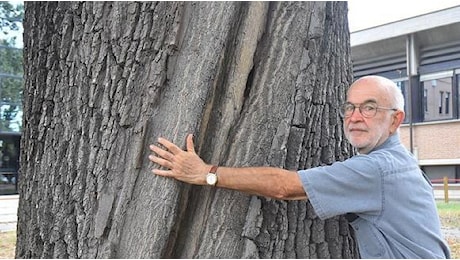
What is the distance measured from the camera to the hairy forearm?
1.87 meters

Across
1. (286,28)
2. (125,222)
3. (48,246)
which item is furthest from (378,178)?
(48,246)

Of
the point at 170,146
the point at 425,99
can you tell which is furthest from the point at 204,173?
the point at 425,99

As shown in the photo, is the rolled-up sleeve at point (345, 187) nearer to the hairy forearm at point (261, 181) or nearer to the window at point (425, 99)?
the hairy forearm at point (261, 181)

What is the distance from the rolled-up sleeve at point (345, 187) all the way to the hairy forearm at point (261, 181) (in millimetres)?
45

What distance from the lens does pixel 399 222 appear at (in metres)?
2.00

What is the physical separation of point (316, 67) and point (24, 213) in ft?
3.98

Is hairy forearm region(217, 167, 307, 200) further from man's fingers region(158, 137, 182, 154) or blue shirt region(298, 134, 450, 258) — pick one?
man's fingers region(158, 137, 182, 154)

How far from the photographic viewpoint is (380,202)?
198cm

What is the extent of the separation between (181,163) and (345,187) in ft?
1.85

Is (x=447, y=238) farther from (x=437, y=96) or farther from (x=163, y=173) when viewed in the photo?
(x=437, y=96)

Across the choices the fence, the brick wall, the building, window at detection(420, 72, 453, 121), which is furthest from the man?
the brick wall

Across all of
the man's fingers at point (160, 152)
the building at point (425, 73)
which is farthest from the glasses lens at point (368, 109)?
the building at point (425, 73)

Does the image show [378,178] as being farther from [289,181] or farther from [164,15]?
[164,15]

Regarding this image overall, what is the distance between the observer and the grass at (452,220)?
6.27 meters
